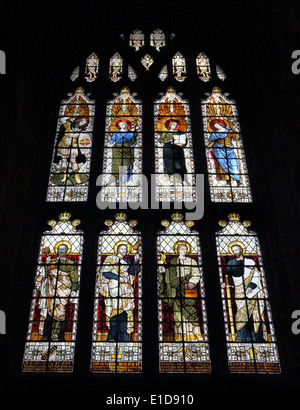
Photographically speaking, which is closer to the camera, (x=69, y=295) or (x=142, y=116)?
(x=69, y=295)

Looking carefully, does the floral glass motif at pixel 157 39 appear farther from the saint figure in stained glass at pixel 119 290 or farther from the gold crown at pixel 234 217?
the saint figure in stained glass at pixel 119 290

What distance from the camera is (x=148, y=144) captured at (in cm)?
880

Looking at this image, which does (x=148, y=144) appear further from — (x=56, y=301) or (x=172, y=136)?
(x=56, y=301)

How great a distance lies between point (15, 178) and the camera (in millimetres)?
7551

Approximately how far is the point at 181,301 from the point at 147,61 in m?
4.88

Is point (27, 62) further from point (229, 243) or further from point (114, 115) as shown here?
point (229, 243)

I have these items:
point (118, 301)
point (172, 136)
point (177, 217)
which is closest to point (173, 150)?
point (172, 136)

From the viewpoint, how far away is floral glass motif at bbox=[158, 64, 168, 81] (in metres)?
9.91

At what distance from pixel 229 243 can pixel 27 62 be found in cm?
403

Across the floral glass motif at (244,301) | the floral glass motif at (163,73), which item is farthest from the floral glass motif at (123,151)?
the floral glass motif at (244,301)
